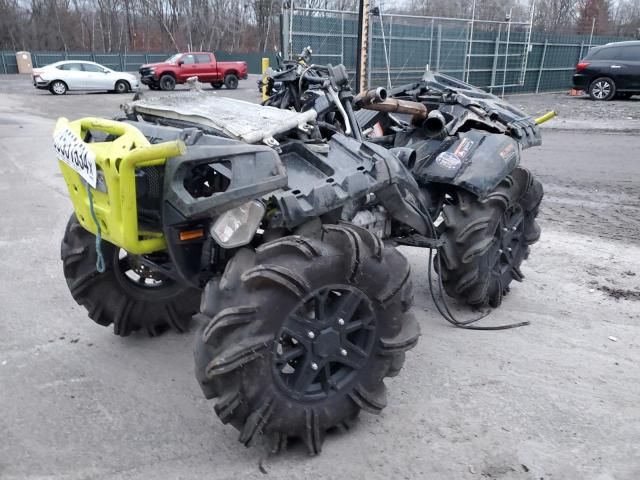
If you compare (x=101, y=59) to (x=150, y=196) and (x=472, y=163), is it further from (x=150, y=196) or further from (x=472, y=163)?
(x=150, y=196)

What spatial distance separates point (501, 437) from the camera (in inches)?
123

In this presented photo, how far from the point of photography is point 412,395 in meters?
3.54

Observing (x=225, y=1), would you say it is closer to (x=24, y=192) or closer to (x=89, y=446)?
(x=24, y=192)

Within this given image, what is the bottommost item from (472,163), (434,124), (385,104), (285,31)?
(472,163)

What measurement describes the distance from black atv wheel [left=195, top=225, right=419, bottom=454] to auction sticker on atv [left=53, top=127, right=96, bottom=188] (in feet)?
2.46

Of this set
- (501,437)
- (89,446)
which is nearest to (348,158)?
(501,437)

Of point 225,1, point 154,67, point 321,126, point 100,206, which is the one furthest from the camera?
point 225,1

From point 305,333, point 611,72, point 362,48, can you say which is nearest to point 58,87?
point 362,48

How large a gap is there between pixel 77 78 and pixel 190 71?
474cm

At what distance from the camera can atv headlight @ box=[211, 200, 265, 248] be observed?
2850mm

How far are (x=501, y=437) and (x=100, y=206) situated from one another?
2290 millimetres

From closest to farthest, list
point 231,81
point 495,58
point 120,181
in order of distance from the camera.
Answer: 1. point 120,181
2. point 495,58
3. point 231,81

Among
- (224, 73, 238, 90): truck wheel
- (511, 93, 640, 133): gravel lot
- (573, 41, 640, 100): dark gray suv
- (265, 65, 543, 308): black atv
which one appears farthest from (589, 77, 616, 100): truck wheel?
(224, 73, 238, 90): truck wheel

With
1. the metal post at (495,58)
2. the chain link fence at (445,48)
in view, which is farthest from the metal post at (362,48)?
the metal post at (495,58)
